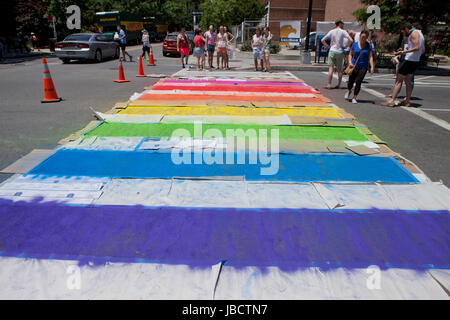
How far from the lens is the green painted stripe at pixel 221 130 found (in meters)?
5.56

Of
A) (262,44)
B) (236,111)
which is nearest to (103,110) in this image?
(236,111)

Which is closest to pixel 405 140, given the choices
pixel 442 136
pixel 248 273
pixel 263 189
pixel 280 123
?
pixel 442 136

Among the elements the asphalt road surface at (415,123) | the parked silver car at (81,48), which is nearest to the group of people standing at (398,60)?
the asphalt road surface at (415,123)

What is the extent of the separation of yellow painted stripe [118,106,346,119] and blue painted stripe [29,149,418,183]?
2532 mm

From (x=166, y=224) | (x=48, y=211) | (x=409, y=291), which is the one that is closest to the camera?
(x=409, y=291)

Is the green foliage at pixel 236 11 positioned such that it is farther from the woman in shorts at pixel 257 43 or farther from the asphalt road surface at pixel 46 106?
the asphalt road surface at pixel 46 106

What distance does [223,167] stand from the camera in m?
4.23

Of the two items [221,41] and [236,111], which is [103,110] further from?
[221,41]

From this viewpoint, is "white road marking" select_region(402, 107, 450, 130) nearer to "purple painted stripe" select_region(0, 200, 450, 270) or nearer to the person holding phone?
the person holding phone

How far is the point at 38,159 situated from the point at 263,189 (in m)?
3.06

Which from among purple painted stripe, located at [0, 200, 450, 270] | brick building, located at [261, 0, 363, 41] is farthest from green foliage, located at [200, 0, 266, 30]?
purple painted stripe, located at [0, 200, 450, 270]

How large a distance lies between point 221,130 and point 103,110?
321 centimetres

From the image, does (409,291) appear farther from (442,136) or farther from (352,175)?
(442,136)
